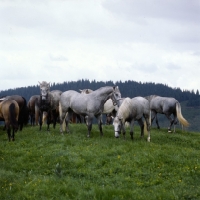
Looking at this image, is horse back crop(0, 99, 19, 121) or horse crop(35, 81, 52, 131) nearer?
horse back crop(0, 99, 19, 121)

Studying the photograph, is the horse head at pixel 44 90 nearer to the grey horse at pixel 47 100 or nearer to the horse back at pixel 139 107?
the grey horse at pixel 47 100

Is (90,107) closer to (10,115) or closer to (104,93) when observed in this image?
(104,93)

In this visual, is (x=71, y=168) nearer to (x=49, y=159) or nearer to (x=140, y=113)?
(x=49, y=159)

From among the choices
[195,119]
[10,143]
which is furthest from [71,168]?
[195,119]

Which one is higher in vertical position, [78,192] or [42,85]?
[42,85]

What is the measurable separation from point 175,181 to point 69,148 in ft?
20.9

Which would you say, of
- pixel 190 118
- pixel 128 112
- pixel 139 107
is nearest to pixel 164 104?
pixel 139 107

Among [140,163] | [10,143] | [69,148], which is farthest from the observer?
[10,143]

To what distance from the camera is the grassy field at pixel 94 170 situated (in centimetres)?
1105

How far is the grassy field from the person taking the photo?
11.1 metres

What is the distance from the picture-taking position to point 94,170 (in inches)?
545

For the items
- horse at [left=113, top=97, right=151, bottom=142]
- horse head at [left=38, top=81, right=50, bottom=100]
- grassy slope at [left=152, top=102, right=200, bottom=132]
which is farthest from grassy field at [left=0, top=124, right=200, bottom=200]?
grassy slope at [left=152, top=102, right=200, bottom=132]

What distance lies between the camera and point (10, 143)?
18.9m

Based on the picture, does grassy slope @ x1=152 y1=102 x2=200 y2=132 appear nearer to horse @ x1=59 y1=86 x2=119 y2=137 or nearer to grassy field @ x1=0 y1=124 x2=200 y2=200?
horse @ x1=59 y1=86 x2=119 y2=137
